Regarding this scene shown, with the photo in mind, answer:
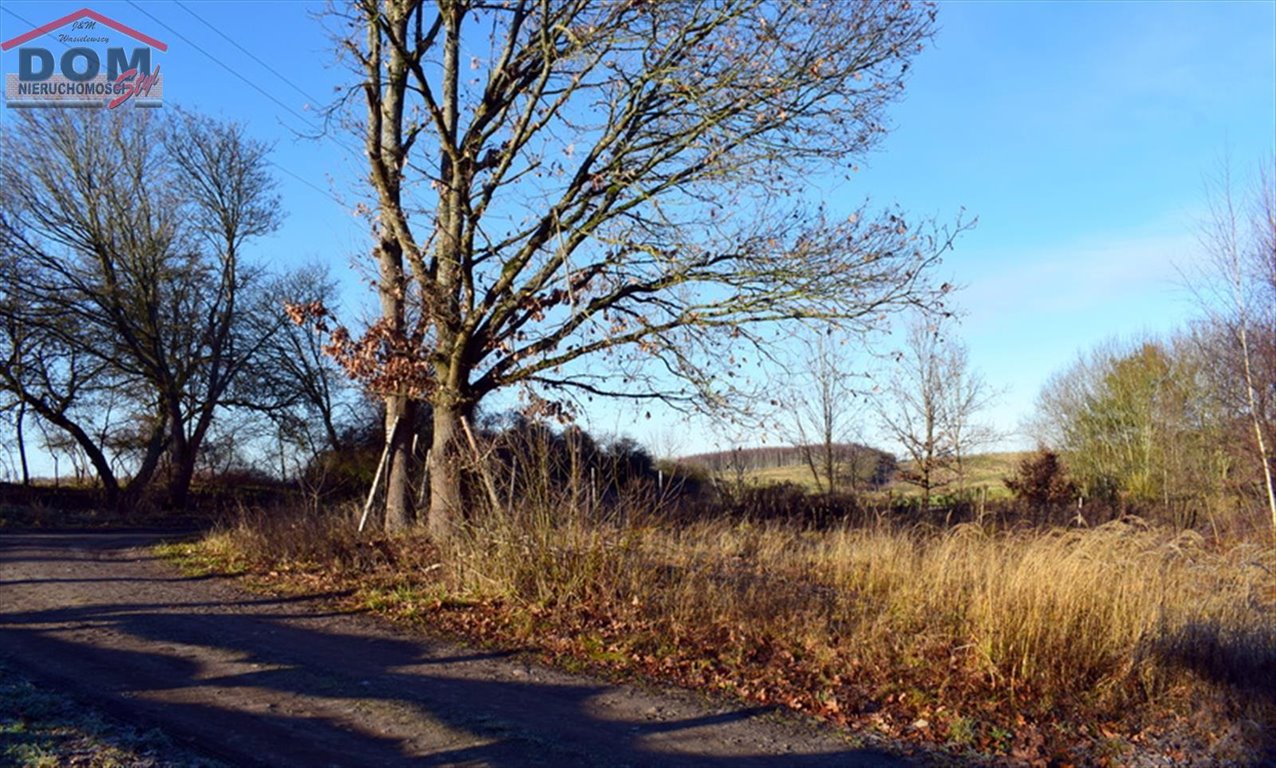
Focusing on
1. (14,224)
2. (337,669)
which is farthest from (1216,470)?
(14,224)

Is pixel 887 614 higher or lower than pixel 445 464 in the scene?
lower

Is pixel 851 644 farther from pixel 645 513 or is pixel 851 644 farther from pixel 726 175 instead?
pixel 726 175

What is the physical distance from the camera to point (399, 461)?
14078mm

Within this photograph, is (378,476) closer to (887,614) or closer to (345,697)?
(345,697)

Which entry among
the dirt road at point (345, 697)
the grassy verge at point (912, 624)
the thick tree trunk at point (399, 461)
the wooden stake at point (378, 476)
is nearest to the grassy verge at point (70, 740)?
the dirt road at point (345, 697)

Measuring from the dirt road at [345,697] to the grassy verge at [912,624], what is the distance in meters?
0.67

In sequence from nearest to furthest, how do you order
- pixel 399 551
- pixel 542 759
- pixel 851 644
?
1. pixel 542 759
2. pixel 851 644
3. pixel 399 551

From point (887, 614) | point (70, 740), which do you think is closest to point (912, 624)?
point (887, 614)

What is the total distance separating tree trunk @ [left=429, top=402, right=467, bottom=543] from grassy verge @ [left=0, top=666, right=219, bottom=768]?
5537 millimetres

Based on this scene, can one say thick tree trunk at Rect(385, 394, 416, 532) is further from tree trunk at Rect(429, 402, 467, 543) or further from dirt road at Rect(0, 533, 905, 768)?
dirt road at Rect(0, 533, 905, 768)

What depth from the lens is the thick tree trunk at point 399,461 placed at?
13.8m

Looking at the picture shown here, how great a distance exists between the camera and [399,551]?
1161 centimetres

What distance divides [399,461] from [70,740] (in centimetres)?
855

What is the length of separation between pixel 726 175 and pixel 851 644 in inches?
253
